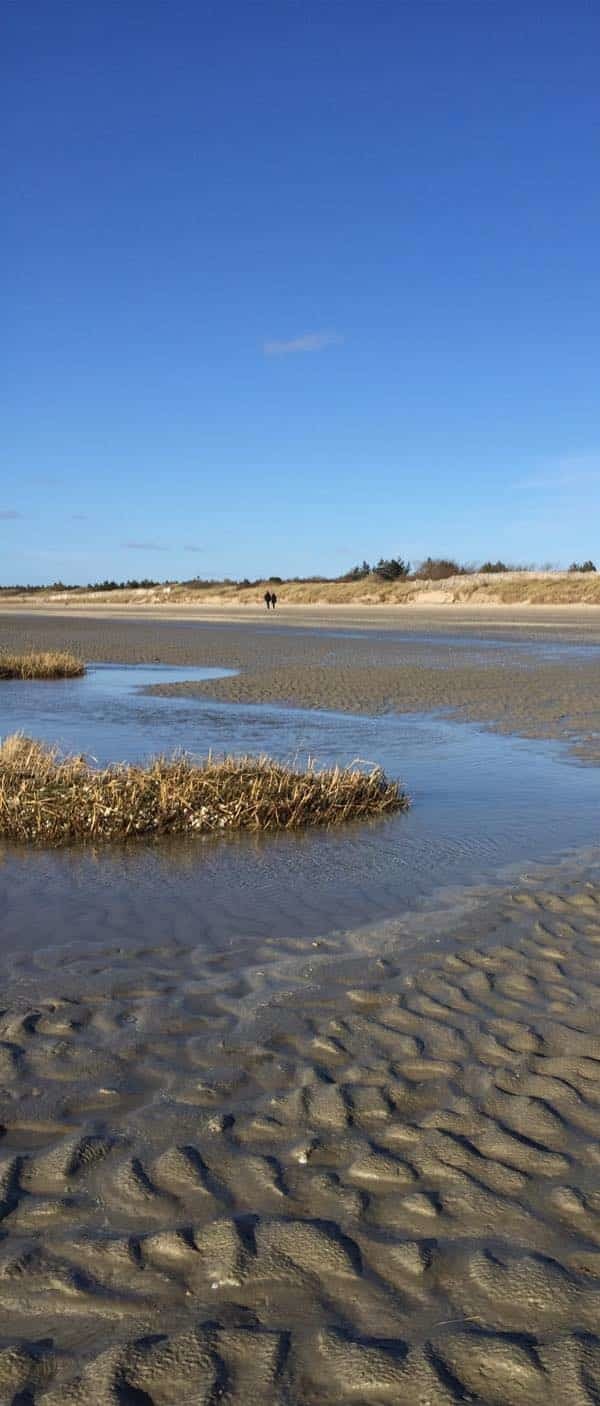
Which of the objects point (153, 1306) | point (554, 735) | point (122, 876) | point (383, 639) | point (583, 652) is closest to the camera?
point (153, 1306)

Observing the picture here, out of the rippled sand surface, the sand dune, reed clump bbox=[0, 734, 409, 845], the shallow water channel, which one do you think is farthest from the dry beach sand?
the sand dune

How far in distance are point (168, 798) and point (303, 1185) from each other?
18.5 feet

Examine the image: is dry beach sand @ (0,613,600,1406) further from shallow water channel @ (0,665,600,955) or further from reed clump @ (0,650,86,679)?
reed clump @ (0,650,86,679)

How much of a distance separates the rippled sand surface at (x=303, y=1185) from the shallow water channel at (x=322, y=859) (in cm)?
92

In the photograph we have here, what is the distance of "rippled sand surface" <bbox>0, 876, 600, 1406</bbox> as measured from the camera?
283 centimetres

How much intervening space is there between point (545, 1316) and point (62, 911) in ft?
15.3

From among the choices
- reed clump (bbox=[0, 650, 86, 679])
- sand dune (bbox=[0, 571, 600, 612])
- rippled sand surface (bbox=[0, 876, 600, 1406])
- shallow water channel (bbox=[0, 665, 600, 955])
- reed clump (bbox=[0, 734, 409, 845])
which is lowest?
rippled sand surface (bbox=[0, 876, 600, 1406])

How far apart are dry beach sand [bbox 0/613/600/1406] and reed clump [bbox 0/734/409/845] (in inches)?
106

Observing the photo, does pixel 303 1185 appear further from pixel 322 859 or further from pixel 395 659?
pixel 395 659

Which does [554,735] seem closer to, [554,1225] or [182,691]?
[182,691]

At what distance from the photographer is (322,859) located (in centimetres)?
849

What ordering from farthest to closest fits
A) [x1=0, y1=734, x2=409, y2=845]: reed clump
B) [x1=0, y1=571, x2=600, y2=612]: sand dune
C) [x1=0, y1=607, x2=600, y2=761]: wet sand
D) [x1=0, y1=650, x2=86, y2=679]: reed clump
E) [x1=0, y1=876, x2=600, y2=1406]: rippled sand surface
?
[x1=0, y1=571, x2=600, y2=612]: sand dune → [x1=0, y1=650, x2=86, y2=679]: reed clump → [x1=0, y1=607, x2=600, y2=761]: wet sand → [x1=0, y1=734, x2=409, y2=845]: reed clump → [x1=0, y1=876, x2=600, y2=1406]: rippled sand surface

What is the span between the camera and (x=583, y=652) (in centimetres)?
3052

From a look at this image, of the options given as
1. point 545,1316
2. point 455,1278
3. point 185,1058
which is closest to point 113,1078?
point 185,1058
